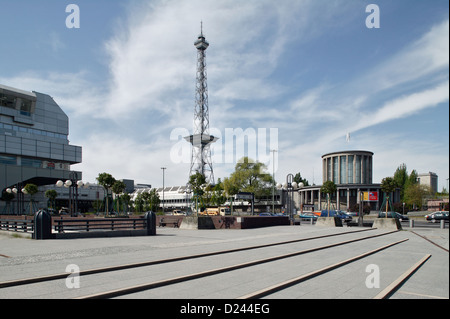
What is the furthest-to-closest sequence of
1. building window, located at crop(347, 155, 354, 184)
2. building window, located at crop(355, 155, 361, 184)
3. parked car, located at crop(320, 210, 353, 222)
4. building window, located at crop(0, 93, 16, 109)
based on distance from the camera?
building window, located at crop(347, 155, 354, 184)
building window, located at crop(355, 155, 361, 184)
building window, located at crop(0, 93, 16, 109)
parked car, located at crop(320, 210, 353, 222)

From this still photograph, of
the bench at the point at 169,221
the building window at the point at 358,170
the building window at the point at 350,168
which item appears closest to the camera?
the bench at the point at 169,221

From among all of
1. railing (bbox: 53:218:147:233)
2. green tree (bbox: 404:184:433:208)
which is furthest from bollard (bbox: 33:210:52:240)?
green tree (bbox: 404:184:433:208)

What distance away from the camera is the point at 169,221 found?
108ft

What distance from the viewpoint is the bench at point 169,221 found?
32.0 meters

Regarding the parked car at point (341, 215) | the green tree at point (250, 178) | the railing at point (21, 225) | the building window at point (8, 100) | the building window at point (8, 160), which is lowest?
the parked car at point (341, 215)

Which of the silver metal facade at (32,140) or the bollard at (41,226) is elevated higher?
the silver metal facade at (32,140)

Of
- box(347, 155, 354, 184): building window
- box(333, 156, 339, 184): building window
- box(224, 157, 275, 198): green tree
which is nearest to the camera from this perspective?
box(224, 157, 275, 198): green tree

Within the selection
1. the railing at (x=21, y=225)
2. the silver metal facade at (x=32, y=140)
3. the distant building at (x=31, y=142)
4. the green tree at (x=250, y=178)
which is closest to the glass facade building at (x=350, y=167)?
the green tree at (x=250, y=178)

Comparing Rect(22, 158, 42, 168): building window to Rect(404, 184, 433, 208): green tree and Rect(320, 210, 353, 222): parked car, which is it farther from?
Rect(404, 184, 433, 208): green tree

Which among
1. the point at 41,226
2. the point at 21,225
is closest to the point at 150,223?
the point at 41,226

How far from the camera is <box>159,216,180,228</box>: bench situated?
32.0m

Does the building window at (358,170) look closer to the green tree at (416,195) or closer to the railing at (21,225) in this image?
the green tree at (416,195)
